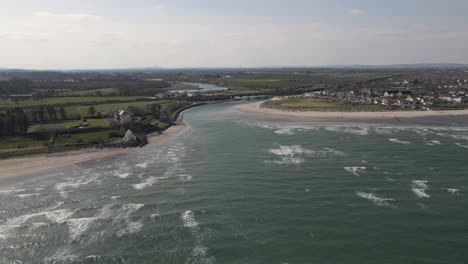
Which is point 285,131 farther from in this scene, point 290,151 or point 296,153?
point 296,153

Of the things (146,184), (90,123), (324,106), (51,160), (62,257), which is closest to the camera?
(62,257)

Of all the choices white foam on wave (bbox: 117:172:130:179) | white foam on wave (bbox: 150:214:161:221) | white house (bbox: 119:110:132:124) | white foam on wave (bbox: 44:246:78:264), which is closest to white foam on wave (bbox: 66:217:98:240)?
white foam on wave (bbox: 44:246:78:264)

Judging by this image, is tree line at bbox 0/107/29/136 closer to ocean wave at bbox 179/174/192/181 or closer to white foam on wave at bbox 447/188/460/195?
ocean wave at bbox 179/174/192/181

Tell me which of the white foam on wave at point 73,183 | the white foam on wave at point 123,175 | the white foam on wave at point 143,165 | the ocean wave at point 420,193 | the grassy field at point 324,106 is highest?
the grassy field at point 324,106

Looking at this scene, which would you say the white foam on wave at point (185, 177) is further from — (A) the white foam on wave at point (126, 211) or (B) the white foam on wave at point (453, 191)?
(B) the white foam on wave at point (453, 191)

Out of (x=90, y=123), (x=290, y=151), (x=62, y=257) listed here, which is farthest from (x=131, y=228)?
(x=90, y=123)

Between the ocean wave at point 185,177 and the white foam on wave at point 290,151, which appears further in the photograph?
the white foam on wave at point 290,151

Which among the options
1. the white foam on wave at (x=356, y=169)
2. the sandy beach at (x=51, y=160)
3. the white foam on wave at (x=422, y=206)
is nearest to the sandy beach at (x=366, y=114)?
the white foam on wave at (x=356, y=169)
